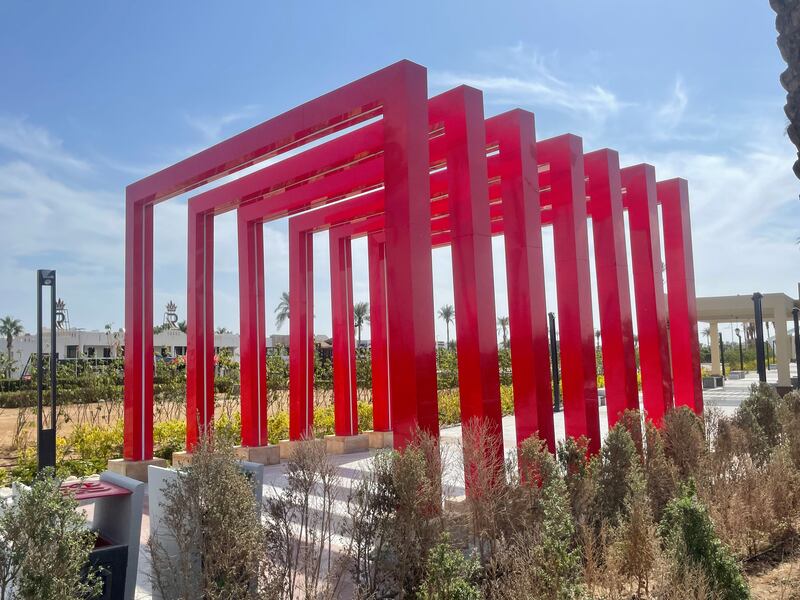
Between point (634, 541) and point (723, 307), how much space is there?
21944 millimetres

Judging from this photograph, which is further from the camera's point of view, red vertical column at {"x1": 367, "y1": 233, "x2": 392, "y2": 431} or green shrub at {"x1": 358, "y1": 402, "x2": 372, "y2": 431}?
green shrub at {"x1": 358, "y1": 402, "x2": 372, "y2": 431}

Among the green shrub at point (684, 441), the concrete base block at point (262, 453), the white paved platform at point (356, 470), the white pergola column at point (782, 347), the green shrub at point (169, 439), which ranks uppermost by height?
the white pergola column at point (782, 347)

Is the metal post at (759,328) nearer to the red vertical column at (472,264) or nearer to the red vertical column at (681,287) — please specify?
the red vertical column at (681,287)

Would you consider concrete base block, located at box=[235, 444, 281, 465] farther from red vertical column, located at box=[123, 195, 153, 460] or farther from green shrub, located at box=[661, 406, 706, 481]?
green shrub, located at box=[661, 406, 706, 481]

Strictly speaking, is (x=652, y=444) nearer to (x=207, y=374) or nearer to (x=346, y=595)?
(x=346, y=595)

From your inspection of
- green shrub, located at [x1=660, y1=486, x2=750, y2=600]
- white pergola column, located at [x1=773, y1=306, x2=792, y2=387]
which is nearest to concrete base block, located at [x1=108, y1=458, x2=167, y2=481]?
green shrub, located at [x1=660, y1=486, x2=750, y2=600]

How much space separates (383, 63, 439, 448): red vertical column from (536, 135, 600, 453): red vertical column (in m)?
3.15

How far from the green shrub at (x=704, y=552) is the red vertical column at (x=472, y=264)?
262 centimetres

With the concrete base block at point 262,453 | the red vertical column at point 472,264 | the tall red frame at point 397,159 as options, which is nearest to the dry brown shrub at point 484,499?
the tall red frame at point 397,159

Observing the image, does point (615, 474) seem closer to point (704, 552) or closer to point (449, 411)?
point (704, 552)

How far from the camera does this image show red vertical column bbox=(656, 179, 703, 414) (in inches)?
465

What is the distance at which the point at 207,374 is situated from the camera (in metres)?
11.2

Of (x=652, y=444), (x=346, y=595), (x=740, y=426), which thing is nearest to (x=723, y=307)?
(x=740, y=426)

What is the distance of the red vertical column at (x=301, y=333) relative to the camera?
1257cm
